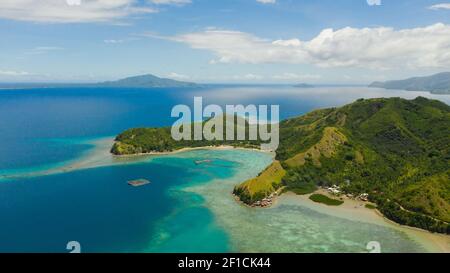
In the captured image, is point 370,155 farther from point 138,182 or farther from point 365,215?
point 138,182

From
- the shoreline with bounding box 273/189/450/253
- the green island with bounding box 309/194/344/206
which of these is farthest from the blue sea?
the green island with bounding box 309/194/344/206

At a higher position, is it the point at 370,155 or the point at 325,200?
the point at 370,155

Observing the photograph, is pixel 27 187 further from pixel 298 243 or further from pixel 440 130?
pixel 440 130

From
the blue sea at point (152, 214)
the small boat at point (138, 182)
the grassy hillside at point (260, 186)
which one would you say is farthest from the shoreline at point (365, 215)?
the small boat at point (138, 182)

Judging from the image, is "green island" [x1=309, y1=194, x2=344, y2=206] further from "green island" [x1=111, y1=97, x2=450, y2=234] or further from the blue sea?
the blue sea

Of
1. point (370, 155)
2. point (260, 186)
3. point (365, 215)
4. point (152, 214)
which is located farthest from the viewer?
point (370, 155)

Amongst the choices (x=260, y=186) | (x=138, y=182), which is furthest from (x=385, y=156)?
(x=138, y=182)

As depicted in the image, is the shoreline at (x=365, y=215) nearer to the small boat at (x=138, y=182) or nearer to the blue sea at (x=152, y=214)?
the blue sea at (x=152, y=214)
